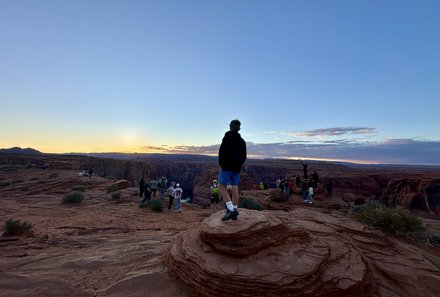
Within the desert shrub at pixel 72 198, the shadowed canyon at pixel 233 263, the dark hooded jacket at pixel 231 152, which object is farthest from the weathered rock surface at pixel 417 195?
the desert shrub at pixel 72 198

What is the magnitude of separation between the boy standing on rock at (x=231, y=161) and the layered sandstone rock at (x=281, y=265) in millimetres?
391

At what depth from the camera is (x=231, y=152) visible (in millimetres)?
5211

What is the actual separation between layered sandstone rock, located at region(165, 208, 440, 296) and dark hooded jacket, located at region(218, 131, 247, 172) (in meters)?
1.15

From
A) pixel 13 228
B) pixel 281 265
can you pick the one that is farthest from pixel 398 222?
pixel 13 228

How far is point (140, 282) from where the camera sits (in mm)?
4504

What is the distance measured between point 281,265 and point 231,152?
2246 mm

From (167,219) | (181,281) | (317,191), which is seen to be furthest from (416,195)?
(181,281)

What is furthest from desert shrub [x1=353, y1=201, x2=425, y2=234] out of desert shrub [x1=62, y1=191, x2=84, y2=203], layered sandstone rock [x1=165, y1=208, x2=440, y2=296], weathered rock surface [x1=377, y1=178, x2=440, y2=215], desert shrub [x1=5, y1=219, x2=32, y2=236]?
weathered rock surface [x1=377, y1=178, x2=440, y2=215]

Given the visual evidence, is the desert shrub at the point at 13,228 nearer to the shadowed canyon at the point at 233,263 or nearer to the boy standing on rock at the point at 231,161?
the shadowed canyon at the point at 233,263

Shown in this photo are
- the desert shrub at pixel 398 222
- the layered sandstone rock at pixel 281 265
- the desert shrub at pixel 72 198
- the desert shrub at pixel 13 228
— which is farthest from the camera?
the desert shrub at pixel 72 198

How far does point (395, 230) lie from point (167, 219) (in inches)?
425

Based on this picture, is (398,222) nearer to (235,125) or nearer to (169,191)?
(235,125)

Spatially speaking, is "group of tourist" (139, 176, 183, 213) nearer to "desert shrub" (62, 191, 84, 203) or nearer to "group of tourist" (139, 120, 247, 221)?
"desert shrub" (62, 191, 84, 203)

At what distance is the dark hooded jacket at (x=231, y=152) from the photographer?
5199mm
